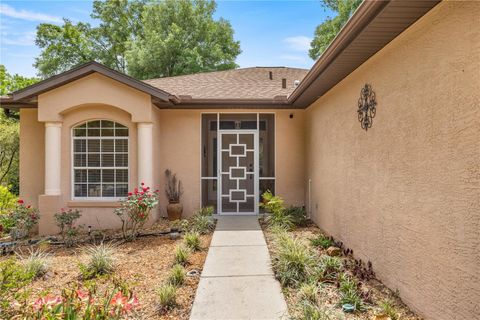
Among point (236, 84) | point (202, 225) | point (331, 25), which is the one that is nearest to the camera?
point (202, 225)

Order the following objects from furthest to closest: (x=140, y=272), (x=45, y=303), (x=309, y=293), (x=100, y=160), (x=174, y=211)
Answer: (x=174, y=211) → (x=100, y=160) → (x=140, y=272) → (x=309, y=293) → (x=45, y=303)

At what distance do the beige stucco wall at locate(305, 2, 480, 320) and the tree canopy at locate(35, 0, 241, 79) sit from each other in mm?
18307

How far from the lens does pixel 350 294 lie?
416cm

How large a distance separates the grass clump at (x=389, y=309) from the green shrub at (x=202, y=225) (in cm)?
450

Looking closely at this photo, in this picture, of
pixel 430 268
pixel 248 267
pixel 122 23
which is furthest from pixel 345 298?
pixel 122 23

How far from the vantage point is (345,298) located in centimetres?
409

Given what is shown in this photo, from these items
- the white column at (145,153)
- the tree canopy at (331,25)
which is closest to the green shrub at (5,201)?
the white column at (145,153)

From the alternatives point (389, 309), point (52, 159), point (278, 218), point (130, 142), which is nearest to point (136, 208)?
point (130, 142)

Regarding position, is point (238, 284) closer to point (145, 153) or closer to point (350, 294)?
point (350, 294)

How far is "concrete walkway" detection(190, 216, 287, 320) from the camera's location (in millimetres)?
3961

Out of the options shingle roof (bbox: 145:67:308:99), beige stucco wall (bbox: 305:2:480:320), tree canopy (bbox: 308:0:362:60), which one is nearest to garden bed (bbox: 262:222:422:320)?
beige stucco wall (bbox: 305:2:480:320)

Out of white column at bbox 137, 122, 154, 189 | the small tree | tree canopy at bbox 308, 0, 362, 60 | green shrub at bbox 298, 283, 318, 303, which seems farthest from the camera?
tree canopy at bbox 308, 0, 362, 60

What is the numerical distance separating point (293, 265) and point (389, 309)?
1.54m

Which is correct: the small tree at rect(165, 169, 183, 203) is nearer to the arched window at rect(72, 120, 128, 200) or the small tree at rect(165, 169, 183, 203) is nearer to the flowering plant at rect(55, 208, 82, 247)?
the arched window at rect(72, 120, 128, 200)
